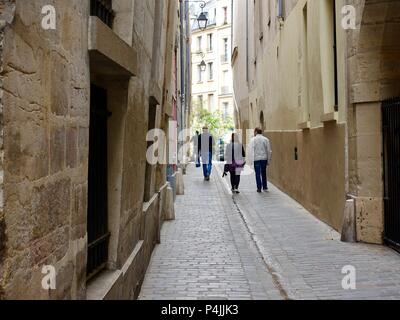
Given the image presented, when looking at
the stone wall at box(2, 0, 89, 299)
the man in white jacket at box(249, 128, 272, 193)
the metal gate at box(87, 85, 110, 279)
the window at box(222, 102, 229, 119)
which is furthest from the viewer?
the window at box(222, 102, 229, 119)

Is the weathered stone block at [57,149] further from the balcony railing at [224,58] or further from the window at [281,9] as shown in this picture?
the balcony railing at [224,58]

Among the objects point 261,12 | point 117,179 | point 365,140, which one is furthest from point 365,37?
point 261,12

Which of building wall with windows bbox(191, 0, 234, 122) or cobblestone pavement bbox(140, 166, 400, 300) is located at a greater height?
building wall with windows bbox(191, 0, 234, 122)

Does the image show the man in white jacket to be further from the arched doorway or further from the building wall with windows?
the building wall with windows

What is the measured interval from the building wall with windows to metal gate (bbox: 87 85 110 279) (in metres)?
46.2

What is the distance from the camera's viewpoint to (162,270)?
21.0 feet

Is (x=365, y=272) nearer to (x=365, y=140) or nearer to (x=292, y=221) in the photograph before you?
(x=365, y=140)

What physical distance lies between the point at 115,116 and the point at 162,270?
2.53 metres

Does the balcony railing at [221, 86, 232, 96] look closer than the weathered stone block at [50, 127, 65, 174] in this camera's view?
No

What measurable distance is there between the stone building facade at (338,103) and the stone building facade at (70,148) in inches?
130

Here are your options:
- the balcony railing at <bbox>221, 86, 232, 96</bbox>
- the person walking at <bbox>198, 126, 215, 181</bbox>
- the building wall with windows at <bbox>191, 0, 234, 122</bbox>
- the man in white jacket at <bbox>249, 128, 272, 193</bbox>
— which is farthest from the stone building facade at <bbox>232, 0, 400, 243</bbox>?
the building wall with windows at <bbox>191, 0, 234, 122</bbox>

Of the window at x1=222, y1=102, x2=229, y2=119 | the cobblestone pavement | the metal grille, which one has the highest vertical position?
the window at x1=222, y1=102, x2=229, y2=119

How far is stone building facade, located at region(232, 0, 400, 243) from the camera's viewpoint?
290 inches
